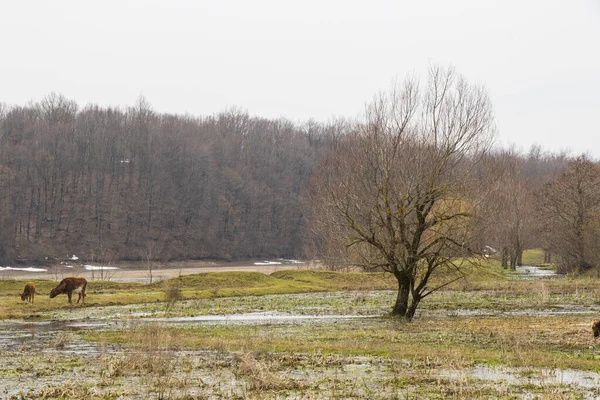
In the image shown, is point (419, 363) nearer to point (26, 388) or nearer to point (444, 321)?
point (26, 388)

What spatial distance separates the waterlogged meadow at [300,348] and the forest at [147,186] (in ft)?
202

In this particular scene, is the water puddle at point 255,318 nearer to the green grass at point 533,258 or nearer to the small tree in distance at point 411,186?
the small tree in distance at point 411,186

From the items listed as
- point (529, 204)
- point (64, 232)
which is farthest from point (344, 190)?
point (64, 232)

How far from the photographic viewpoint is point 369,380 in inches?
682

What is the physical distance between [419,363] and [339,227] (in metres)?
19.6

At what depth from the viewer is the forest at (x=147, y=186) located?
120625 mm

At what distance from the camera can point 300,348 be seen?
76.6 ft

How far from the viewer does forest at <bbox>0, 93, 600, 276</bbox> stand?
396ft

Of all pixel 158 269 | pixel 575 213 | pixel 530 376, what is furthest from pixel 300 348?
pixel 158 269

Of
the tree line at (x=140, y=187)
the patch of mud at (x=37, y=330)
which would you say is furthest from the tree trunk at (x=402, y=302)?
the tree line at (x=140, y=187)

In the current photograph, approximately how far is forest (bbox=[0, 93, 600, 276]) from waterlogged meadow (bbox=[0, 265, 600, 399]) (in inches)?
2421

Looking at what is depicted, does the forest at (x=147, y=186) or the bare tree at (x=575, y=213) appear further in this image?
the forest at (x=147, y=186)

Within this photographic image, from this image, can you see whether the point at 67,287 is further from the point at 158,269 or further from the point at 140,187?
the point at 140,187

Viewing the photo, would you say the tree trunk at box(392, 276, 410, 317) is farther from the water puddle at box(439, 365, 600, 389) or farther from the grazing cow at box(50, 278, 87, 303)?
the grazing cow at box(50, 278, 87, 303)
